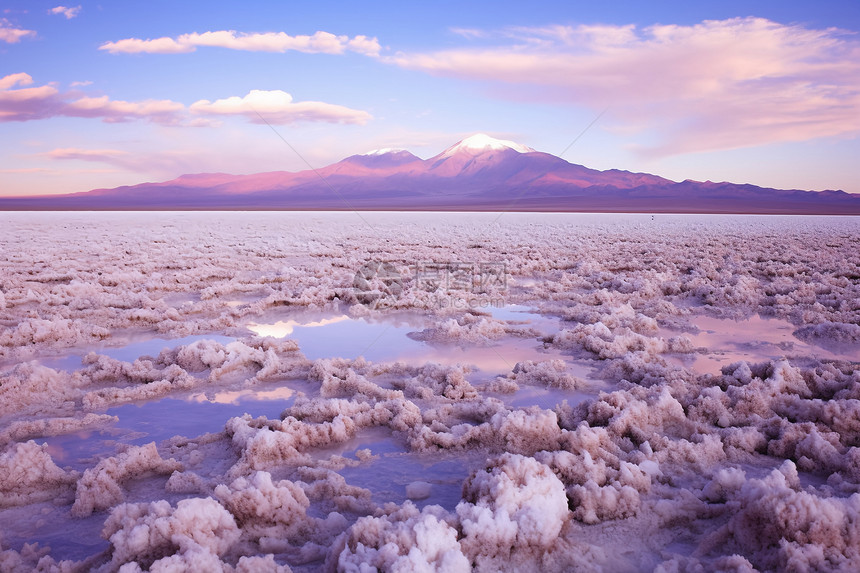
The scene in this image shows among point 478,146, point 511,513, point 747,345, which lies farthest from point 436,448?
point 478,146

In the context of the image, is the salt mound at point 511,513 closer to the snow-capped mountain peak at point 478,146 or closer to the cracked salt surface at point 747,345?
the cracked salt surface at point 747,345

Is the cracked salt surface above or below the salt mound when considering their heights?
below

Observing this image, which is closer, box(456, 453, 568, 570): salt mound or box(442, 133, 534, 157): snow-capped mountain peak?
box(456, 453, 568, 570): salt mound

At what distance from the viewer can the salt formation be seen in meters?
1.56

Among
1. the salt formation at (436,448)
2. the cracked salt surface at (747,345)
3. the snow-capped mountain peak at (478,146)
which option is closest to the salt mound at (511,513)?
the salt formation at (436,448)

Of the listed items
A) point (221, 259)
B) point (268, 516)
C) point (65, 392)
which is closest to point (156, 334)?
point (65, 392)

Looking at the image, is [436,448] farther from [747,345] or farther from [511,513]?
[747,345]

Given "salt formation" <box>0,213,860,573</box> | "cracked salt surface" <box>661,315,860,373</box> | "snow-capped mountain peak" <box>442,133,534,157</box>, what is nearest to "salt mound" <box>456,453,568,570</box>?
"salt formation" <box>0,213,860,573</box>

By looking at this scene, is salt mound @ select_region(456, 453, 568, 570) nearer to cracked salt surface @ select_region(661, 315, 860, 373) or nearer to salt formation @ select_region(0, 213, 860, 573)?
salt formation @ select_region(0, 213, 860, 573)

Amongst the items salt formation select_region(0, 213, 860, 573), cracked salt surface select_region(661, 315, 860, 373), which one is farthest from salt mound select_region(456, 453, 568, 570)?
cracked salt surface select_region(661, 315, 860, 373)

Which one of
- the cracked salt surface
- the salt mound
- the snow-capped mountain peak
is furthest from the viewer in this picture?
the snow-capped mountain peak

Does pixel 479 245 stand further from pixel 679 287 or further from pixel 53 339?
pixel 53 339

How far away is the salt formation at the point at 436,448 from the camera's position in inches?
61.3

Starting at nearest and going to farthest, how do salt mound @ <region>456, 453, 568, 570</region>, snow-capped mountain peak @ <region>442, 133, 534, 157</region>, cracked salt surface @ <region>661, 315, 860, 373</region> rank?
salt mound @ <region>456, 453, 568, 570</region>
cracked salt surface @ <region>661, 315, 860, 373</region>
snow-capped mountain peak @ <region>442, 133, 534, 157</region>
